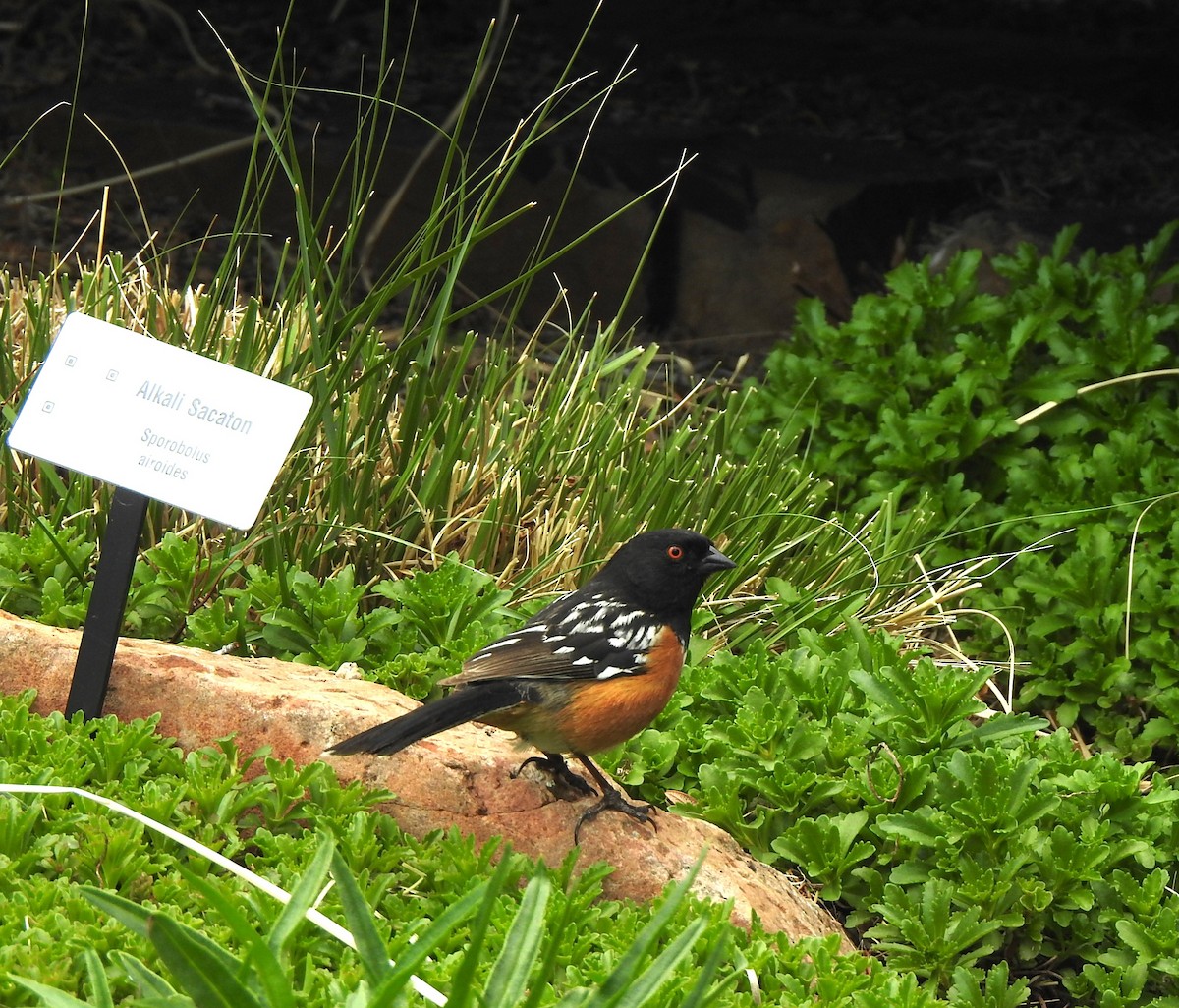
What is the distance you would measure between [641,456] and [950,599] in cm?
109

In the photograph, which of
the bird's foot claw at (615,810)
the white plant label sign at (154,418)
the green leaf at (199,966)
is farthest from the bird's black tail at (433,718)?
the green leaf at (199,966)

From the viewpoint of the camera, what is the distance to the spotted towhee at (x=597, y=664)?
9.14ft

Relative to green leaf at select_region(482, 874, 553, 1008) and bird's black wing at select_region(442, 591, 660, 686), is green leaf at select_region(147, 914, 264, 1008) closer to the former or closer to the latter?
green leaf at select_region(482, 874, 553, 1008)

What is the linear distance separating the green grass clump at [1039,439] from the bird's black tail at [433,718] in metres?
1.98

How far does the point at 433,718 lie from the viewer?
8.30 ft

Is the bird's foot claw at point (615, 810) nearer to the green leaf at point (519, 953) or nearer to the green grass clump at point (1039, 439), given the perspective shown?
the green leaf at point (519, 953)

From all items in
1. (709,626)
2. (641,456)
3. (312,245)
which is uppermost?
(312,245)

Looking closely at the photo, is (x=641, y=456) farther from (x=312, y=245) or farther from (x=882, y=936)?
(x=882, y=936)

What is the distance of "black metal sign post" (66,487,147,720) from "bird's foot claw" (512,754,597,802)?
0.85 metres

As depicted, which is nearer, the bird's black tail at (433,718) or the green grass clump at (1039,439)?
the bird's black tail at (433,718)

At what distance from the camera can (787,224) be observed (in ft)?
22.5

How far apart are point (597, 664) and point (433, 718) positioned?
441 mm

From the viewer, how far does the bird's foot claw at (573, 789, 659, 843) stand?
111 inches

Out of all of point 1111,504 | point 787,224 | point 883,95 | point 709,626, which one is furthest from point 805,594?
point 883,95
